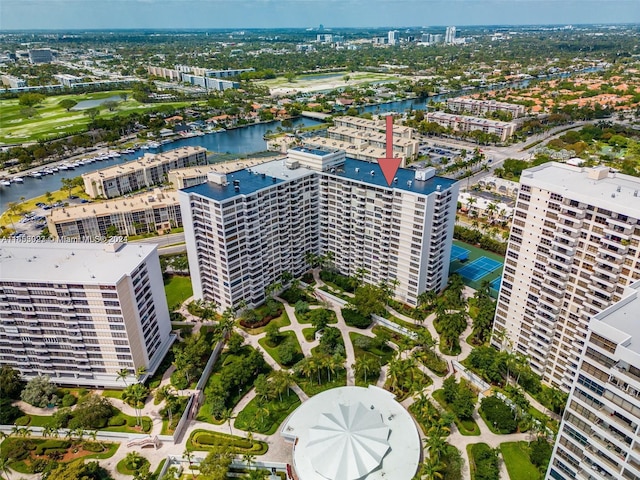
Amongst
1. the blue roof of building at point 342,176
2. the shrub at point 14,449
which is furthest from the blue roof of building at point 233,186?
the shrub at point 14,449

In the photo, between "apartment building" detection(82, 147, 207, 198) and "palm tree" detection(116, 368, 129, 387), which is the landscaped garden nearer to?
"palm tree" detection(116, 368, 129, 387)

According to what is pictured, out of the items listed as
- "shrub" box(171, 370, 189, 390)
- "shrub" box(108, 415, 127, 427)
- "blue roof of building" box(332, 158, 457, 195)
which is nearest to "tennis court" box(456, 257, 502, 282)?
"blue roof of building" box(332, 158, 457, 195)

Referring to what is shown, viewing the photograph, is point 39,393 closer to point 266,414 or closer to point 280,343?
point 266,414

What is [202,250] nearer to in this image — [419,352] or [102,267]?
[102,267]

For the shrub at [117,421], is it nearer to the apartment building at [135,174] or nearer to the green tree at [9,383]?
the green tree at [9,383]

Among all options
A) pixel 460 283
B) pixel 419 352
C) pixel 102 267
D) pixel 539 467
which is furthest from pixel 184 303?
pixel 539 467
